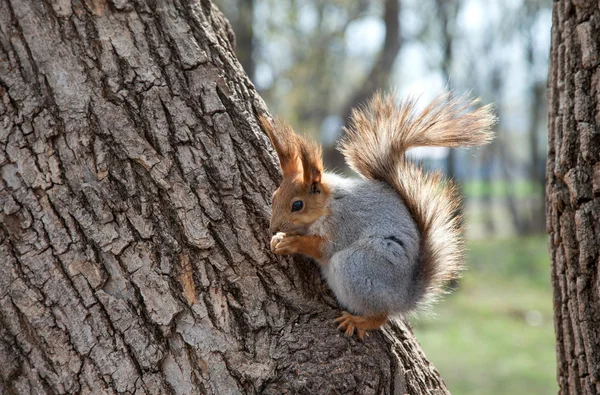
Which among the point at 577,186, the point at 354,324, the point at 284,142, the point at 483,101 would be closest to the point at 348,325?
the point at 354,324

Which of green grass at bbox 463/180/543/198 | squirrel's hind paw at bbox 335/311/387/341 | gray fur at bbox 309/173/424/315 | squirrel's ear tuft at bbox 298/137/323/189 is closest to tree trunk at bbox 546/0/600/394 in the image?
gray fur at bbox 309/173/424/315

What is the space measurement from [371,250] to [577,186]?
573 millimetres

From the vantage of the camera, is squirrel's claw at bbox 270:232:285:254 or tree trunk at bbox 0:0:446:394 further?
squirrel's claw at bbox 270:232:285:254

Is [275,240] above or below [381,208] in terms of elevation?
below

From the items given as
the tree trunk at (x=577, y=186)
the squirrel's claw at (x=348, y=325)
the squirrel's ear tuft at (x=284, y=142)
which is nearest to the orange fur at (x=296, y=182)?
the squirrel's ear tuft at (x=284, y=142)

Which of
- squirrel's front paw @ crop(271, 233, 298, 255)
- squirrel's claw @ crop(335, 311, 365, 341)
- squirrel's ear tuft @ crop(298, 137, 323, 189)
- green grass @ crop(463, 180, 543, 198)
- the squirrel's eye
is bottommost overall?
squirrel's claw @ crop(335, 311, 365, 341)

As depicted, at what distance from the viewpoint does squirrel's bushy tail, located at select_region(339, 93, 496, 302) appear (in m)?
1.78

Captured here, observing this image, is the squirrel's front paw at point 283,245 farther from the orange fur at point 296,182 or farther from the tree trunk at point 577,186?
the tree trunk at point 577,186

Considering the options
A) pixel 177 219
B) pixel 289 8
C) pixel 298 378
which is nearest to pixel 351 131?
pixel 177 219

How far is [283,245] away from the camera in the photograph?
1658mm

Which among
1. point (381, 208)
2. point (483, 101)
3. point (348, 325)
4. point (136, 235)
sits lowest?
point (348, 325)

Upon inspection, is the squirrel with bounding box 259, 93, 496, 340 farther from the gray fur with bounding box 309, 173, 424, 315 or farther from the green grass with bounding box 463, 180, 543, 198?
the green grass with bounding box 463, 180, 543, 198

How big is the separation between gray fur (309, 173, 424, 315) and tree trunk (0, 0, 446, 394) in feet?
0.39

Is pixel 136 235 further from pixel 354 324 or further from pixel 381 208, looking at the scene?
pixel 381 208
